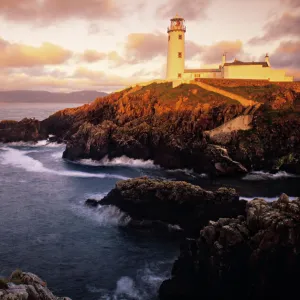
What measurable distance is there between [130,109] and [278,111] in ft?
115

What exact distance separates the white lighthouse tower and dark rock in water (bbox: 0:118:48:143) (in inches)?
1740

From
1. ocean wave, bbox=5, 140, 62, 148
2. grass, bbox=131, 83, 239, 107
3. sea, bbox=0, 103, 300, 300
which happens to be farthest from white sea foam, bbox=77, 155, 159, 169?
ocean wave, bbox=5, 140, 62, 148

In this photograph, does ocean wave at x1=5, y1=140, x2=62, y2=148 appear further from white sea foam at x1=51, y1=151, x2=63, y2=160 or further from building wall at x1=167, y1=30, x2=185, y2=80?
building wall at x1=167, y1=30, x2=185, y2=80

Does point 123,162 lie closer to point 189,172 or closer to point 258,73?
point 189,172

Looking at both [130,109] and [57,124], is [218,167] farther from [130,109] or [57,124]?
[57,124]

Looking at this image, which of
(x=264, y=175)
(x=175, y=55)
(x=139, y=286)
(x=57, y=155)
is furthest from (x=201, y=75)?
(x=139, y=286)

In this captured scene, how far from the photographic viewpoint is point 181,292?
1035 inches

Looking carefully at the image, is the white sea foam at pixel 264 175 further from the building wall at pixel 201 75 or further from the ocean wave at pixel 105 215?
the building wall at pixel 201 75

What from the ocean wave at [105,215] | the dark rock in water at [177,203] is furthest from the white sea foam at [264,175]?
the ocean wave at [105,215]

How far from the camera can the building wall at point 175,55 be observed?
11144 cm

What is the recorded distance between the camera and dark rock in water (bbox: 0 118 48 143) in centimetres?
10706

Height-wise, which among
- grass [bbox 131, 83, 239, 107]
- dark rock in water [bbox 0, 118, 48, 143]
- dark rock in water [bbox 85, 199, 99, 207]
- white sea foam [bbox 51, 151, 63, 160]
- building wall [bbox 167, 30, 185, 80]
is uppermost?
building wall [bbox 167, 30, 185, 80]

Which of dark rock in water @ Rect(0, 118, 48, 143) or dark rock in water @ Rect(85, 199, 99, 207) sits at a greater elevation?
dark rock in water @ Rect(0, 118, 48, 143)

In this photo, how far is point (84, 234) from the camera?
3900 centimetres
